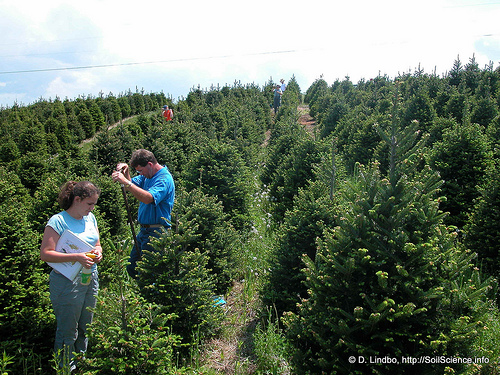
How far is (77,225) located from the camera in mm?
3398

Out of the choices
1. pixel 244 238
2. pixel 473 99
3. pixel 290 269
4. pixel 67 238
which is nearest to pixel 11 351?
pixel 67 238

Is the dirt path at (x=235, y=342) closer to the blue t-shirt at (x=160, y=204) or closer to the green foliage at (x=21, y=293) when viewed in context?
the blue t-shirt at (x=160, y=204)

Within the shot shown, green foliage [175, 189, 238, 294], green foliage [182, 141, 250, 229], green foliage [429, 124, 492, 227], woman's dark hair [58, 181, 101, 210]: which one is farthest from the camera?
green foliage [182, 141, 250, 229]

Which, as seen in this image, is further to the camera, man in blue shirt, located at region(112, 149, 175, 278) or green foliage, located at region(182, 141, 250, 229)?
green foliage, located at region(182, 141, 250, 229)

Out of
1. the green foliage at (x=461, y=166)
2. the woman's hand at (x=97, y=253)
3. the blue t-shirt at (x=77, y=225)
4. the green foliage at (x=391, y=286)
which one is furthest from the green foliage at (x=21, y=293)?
the green foliage at (x=461, y=166)

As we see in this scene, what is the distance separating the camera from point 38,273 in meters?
3.59

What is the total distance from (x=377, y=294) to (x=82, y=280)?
2.75m

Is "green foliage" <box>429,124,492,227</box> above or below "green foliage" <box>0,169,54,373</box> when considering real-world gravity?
above

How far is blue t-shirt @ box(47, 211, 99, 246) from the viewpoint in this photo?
320 cm

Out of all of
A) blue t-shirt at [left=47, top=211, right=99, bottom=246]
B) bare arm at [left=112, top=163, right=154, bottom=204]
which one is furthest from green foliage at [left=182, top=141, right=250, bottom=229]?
blue t-shirt at [left=47, top=211, right=99, bottom=246]

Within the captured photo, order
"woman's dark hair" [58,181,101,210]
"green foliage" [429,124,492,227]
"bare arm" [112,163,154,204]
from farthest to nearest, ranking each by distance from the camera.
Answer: "green foliage" [429,124,492,227] → "bare arm" [112,163,154,204] → "woman's dark hair" [58,181,101,210]

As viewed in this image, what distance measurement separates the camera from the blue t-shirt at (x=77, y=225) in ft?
10.5

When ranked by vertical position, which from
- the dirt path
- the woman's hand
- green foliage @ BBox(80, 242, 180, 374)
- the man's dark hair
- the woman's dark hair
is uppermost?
the man's dark hair

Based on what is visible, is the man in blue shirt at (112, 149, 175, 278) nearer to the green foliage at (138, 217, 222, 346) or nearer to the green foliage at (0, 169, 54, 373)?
the green foliage at (138, 217, 222, 346)
